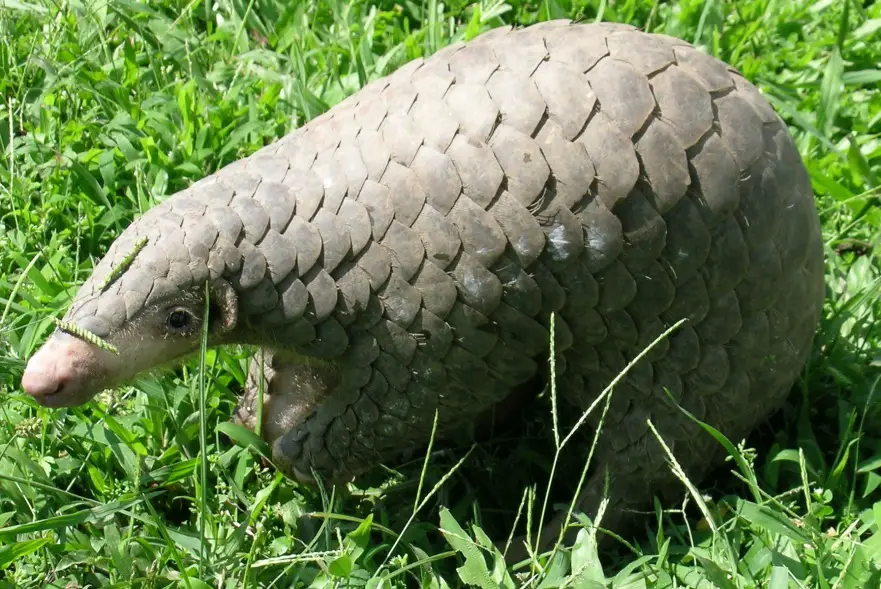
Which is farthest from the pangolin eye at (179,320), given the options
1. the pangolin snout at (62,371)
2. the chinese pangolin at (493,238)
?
the pangolin snout at (62,371)

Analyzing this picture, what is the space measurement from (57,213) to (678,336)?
2.13 metres

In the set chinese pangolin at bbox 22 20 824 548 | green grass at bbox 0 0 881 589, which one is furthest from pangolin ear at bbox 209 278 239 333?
green grass at bbox 0 0 881 589

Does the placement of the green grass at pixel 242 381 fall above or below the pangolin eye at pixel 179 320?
below

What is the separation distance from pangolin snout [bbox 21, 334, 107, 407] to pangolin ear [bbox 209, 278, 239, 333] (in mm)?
285

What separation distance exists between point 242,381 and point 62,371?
0.97m

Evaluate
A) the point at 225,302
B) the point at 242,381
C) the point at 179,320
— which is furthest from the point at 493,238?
the point at 242,381

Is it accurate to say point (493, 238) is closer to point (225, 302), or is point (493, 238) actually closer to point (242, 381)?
point (225, 302)

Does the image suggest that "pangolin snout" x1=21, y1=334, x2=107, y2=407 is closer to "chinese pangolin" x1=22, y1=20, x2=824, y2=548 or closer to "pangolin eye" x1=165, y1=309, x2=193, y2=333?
"chinese pangolin" x1=22, y1=20, x2=824, y2=548

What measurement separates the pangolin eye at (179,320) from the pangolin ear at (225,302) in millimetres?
62

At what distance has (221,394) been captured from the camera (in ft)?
10.6

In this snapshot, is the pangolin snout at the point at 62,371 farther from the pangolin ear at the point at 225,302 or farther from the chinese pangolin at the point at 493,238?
the pangolin ear at the point at 225,302

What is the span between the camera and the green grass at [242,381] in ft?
8.63

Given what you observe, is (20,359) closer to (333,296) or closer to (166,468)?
(166,468)

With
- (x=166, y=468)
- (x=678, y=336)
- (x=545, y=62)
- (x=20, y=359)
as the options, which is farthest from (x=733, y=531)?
(x=20, y=359)
